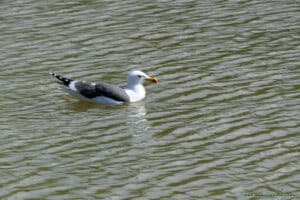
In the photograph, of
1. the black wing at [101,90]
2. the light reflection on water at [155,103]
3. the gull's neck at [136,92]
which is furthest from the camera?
the gull's neck at [136,92]

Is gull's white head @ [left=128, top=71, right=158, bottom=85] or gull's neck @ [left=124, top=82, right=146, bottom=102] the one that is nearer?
gull's neck @ [left=124, top=82, right=146, bottom=102]

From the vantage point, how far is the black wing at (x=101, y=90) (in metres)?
18.5

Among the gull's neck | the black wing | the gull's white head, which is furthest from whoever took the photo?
the gull's white head

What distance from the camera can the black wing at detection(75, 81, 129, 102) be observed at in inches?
727

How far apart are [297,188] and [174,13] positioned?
Answer: 12.9 metres

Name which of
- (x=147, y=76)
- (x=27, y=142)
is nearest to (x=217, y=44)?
(x=147, y=76)

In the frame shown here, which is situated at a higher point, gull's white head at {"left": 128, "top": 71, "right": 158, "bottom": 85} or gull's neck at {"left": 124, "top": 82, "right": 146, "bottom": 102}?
gull's white head at {"left": 128, "top": 71, "right": 158, "bottom": 85}

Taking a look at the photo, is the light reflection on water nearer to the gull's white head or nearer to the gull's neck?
the gull's neck

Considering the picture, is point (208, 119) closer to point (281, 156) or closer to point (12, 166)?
point (281, 156)

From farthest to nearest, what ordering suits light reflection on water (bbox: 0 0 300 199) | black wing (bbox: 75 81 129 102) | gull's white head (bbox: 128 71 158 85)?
gull's white head (bbox: 128 71 158 85) → black wing (bbox: 75 81 129 102) → light reflection on water (bbox: 0 0 300 199)

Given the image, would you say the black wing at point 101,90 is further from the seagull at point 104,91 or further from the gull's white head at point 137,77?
the gull's white head at point 137,77

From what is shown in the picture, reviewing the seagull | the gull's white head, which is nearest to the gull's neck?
the seagull

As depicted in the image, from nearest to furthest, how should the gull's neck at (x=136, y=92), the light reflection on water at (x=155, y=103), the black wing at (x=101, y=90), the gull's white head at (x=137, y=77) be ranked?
the light reflection on water at (x=155, y=103) < the black wing at (x=101, y=90) < the gull's neck at (x=136, y=92) < the gull's white head at (x=137, y=77)

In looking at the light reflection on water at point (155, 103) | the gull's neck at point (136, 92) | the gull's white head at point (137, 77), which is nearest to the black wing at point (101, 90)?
the gull's neck at point (136, 92)
